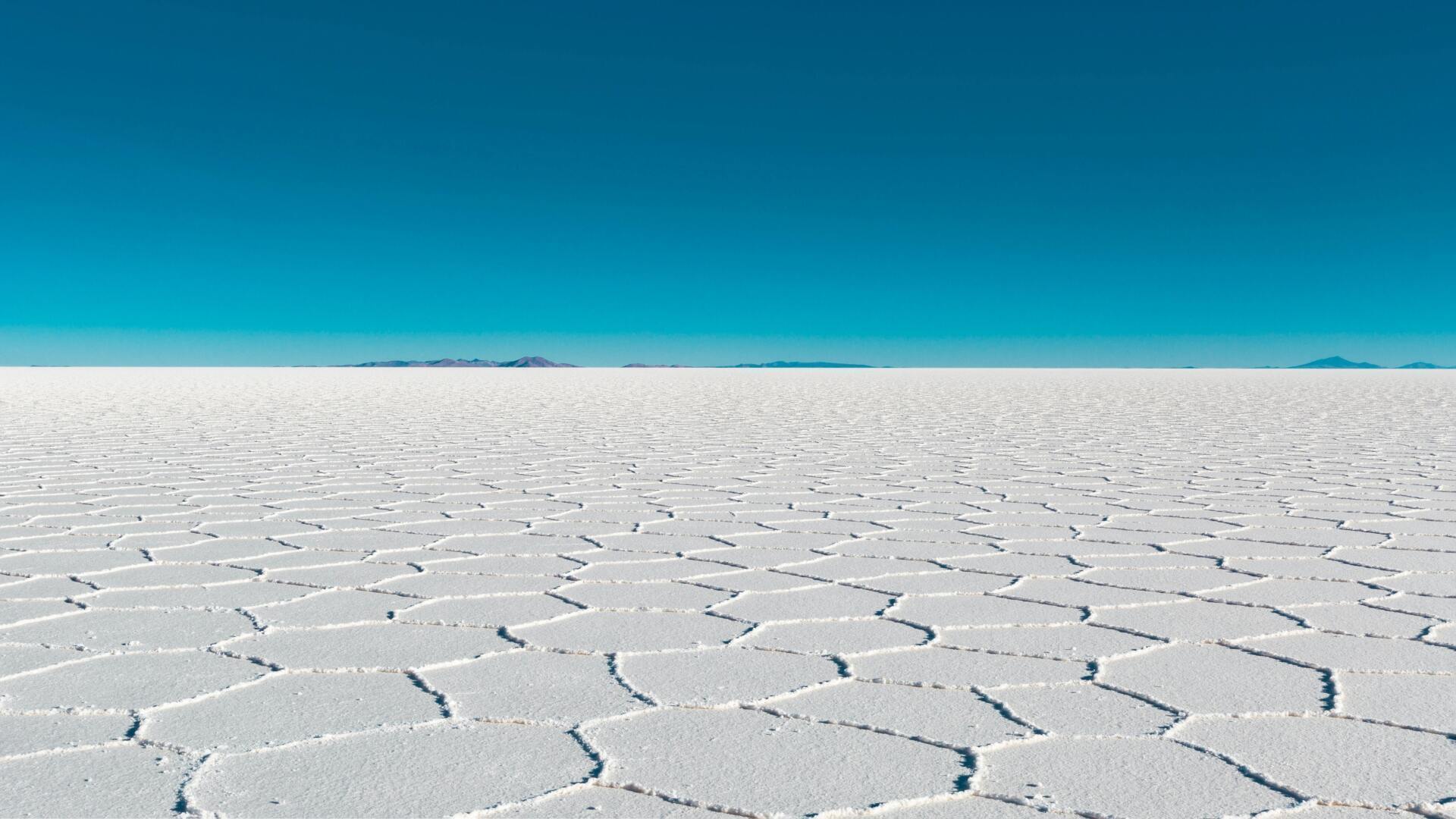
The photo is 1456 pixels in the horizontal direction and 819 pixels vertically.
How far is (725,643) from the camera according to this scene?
1.82 meters

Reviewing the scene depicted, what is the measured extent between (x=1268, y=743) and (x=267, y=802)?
1.10 meters

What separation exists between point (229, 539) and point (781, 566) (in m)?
1.32

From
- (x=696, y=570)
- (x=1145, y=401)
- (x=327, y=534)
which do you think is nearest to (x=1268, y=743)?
(x=696, y=570)

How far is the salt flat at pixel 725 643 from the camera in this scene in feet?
4.03

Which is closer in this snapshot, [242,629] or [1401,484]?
[242,629]

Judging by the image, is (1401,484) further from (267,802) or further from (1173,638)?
(267,802)

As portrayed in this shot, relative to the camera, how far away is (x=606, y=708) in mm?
1482

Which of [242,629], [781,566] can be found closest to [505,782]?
[242,629]

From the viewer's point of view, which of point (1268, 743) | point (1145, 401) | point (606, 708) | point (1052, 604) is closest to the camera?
point (1268, 743)

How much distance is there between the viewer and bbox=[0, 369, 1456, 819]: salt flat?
123cm

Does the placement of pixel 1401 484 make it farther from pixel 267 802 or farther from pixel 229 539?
pixel 267 802

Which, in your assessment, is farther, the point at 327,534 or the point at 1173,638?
the point at 327,534

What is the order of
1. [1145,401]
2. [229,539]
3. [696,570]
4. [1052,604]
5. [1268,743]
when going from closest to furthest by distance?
[1268,743] → [1052,604] → [696,570] → [229,539] → [1145,401]

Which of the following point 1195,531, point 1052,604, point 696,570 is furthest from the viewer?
point 1195,531
